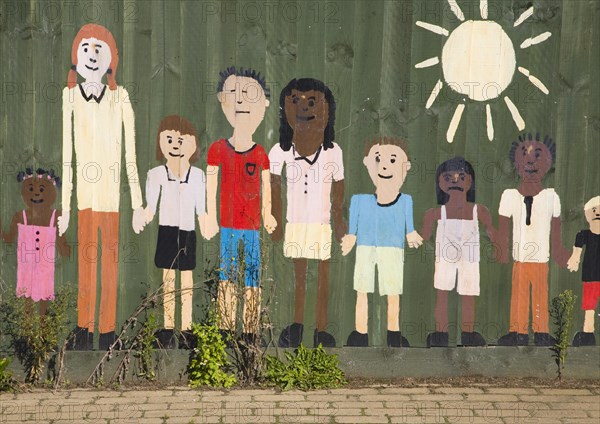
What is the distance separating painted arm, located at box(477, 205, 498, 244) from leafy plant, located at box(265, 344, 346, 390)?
1.51 metres

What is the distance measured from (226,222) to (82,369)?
154 cm

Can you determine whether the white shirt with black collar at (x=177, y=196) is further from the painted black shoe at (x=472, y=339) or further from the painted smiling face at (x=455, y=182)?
the painted black shoe at (x=472, y=339)

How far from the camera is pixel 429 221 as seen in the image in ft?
22.2

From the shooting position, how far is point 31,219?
655cm

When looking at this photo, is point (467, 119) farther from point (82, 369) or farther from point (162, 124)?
point (82, 369)

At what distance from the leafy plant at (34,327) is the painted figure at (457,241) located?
9.03 feet

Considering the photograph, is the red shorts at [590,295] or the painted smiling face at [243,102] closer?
the painted smiling face at [243,102]

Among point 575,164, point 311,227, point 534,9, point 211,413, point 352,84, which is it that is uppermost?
point 534,9

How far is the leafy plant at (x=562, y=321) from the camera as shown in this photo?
22.1 feet

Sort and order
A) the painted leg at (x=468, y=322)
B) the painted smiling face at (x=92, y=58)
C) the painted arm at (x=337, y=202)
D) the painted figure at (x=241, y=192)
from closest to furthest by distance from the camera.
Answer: the painted smiling face at (x=92, y=58), the painted figure at (x=241, y=192), the painted arm at (x=337, y=202), the painted leg at (x=468, y=322)

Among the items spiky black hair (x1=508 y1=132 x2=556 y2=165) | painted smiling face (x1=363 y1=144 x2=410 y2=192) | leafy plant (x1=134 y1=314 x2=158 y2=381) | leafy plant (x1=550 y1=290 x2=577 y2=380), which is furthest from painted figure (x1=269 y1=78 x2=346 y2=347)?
leafy plant (x1=550 y1=290 x2=577 y2=380)

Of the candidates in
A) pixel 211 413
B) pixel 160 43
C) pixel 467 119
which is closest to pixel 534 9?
pixel 467 119

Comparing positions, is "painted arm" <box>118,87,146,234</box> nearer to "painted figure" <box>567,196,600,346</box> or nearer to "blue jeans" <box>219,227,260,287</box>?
"blue jeans" <box>219,227,260,287</box>

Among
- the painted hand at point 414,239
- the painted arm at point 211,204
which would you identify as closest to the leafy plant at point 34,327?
the painted arm at point 211,204
